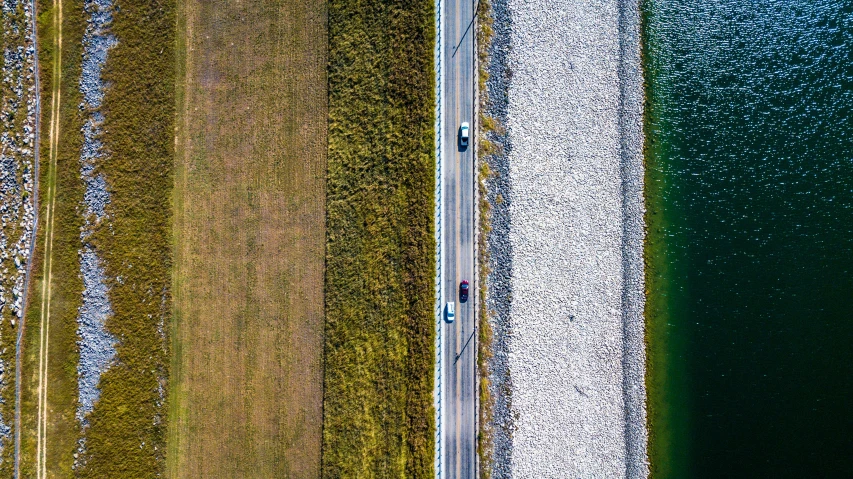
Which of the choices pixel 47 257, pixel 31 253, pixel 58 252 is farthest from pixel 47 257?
pixel 31 253

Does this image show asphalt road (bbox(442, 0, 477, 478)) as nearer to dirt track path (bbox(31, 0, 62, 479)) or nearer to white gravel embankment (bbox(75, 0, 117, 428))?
white gravel embankment (bbox(75, 0, 117, 428))

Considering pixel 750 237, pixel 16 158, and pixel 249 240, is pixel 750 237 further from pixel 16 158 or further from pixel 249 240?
pixel 16 158

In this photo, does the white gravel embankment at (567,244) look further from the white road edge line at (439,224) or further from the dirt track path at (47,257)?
the dirt track path at (47,257)

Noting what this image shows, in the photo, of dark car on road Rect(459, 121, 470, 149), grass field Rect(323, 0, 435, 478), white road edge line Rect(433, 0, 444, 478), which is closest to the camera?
white road edge line Rect(433, 0, 444, 478)

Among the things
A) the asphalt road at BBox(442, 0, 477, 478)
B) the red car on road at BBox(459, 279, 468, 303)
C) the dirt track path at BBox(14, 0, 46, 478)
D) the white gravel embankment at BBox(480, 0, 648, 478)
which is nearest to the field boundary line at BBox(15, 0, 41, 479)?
the dirt track path at BBox(14, 0, 46, 478)

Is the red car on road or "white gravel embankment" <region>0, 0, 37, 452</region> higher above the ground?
"white gravel embankment" <region>0, 0, 37, 452</region>

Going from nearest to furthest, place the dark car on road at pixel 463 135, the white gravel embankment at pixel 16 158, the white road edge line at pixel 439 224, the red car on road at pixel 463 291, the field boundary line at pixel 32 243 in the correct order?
the white road edge line at pixel 439 224, the red car on road at pixel 463 291, the dark car on road at pixel 463 135, the field boundary line at pixel 32 243, the white gravel embankment at pixel 16 158

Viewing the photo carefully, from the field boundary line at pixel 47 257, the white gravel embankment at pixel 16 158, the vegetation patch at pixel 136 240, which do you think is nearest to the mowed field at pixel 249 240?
the vegetation patch at pixel 136 240

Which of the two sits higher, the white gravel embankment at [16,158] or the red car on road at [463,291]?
the white gravel embankment at [16,158]
